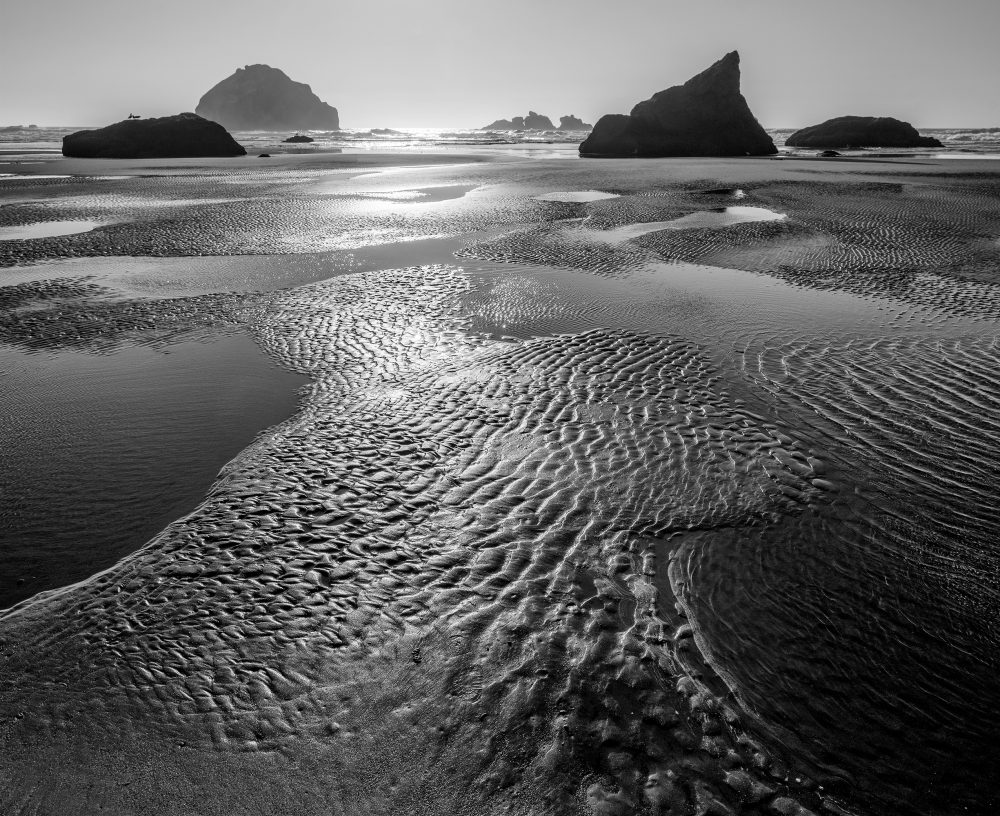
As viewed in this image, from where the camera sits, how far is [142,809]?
2.23 metres

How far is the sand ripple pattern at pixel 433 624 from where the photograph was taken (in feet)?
7.81

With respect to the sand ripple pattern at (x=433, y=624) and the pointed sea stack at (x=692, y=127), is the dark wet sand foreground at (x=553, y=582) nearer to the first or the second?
the sand ripple pattern at (x=433, y=624)

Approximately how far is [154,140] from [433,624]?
54.6 metres

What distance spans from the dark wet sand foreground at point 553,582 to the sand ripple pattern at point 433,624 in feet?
0.06

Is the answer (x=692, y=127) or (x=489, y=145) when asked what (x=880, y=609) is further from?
(x=489, y=145)

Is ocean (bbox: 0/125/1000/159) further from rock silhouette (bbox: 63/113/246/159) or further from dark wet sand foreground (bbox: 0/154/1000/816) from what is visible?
dark wet sand foreground (bbox: 0/154/1000/816)

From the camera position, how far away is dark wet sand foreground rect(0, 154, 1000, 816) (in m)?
2.39

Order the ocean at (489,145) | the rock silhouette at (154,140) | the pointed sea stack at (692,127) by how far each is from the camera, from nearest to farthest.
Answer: the rock silhouette at (154,140) → the ocean at (489,145) → the pointed sea stack at (692,127)

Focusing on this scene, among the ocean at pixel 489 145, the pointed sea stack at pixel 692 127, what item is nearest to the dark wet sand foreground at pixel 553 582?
the ocean at pixel 489 145

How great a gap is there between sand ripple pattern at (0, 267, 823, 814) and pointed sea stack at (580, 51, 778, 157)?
50.9 m

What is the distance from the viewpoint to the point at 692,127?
5138 cm

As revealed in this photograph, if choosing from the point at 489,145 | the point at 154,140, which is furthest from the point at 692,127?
the point at 154,140

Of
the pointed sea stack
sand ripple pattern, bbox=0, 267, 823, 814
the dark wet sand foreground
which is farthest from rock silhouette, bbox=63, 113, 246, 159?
sand ripple pattern, bbox=0, 267, 823, 814

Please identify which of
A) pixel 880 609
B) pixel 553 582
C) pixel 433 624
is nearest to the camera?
pixel 433 624
